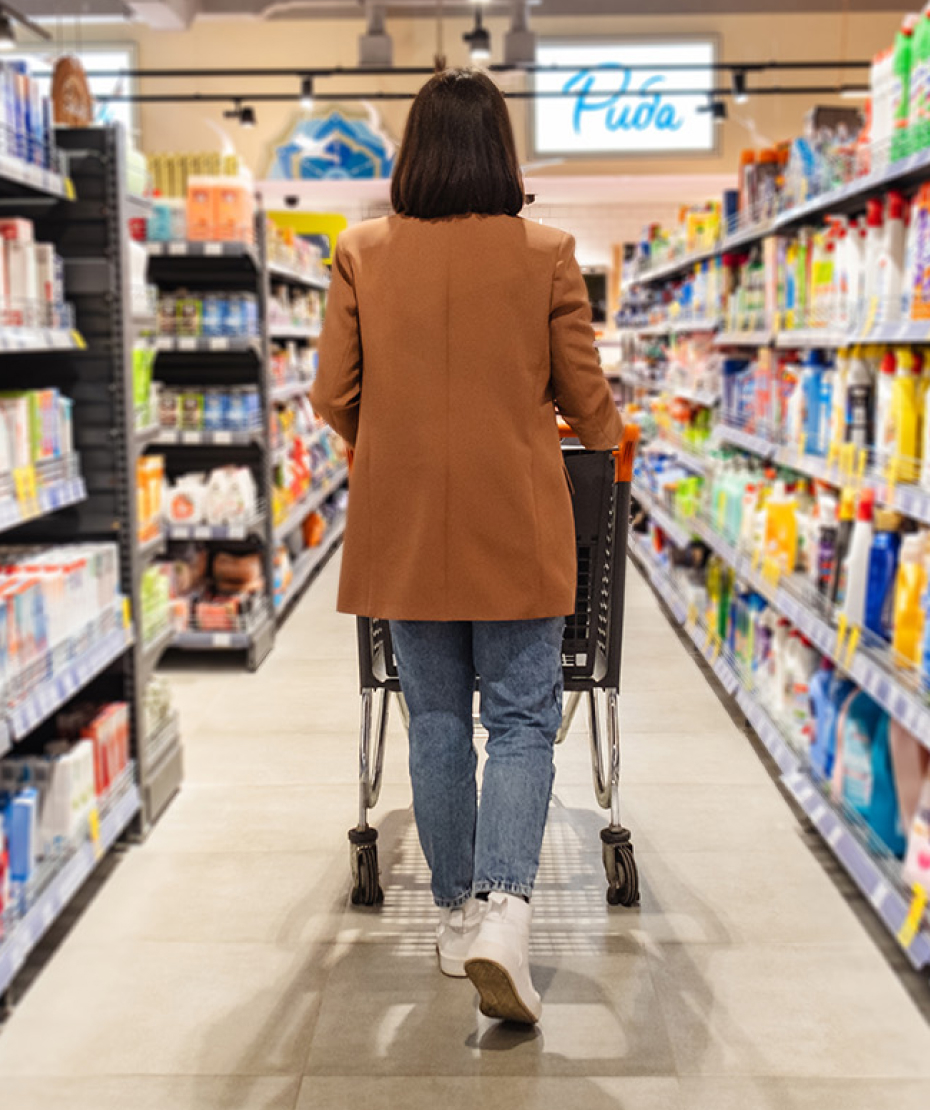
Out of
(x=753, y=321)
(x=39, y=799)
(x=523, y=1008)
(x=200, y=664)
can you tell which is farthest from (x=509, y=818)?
(x=200, y=664)

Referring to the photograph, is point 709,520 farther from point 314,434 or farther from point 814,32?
point 814,32

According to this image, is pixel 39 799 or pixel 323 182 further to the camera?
pixel 323 182

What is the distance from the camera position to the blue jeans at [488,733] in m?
2.30

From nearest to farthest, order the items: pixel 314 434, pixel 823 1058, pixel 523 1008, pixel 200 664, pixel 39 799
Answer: pixel 523 1008 → pixel 823 1058 → pixel 39 799 → pixel 200 664 → pixel 314 434

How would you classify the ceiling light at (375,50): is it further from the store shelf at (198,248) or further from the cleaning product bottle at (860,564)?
the cleaning product bottle at (860,564)

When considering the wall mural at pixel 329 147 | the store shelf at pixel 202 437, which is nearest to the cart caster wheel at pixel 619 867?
the store shelf at pixel 202 437

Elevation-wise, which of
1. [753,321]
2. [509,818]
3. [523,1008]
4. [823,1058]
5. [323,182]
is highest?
[323,182]

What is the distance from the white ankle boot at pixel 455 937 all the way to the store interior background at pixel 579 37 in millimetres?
11639

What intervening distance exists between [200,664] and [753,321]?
271 cm

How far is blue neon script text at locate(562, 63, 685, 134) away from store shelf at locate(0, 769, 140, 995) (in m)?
11.6

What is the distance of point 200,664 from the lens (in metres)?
5.62

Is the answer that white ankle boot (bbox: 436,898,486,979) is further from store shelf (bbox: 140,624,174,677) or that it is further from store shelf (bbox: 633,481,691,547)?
store shelf (bbox: 633,481,691,547)

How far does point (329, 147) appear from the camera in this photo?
1398 cm

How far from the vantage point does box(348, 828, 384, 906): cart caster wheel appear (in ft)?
9.51
